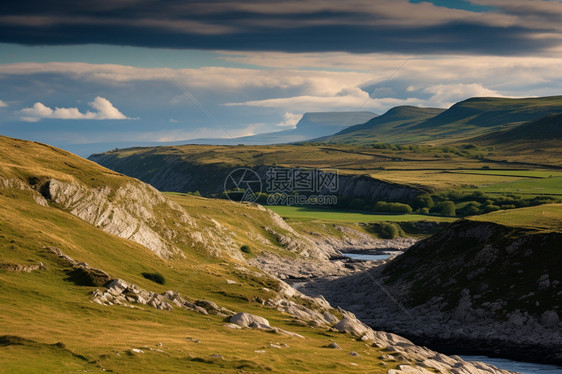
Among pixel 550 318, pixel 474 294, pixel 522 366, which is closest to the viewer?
pixel 522 366

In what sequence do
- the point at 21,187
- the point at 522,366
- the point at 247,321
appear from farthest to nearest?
the point at 21,187
the point at 522,366
the point at 247,321

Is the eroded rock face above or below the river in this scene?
above

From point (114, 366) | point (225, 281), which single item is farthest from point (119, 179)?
point (114, 366)

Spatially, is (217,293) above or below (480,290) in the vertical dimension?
above

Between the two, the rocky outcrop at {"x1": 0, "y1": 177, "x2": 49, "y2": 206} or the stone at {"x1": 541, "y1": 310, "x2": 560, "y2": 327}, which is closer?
the stone at {"x1": 541, "y1": 310, "x2": 560, "y2": 327}

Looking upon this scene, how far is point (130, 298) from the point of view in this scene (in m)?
78.1

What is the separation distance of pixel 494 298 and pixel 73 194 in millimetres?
82595

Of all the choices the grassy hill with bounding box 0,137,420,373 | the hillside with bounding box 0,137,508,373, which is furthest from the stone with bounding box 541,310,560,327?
the grassy hill with bounding box 0,137,420,373

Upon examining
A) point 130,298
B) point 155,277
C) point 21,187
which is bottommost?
point 155,277

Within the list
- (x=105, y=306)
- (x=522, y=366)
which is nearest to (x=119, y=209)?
(x=105, y=306)

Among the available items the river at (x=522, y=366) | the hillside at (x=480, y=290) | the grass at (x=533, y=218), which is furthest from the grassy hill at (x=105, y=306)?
the grass at (x=533, y=218)

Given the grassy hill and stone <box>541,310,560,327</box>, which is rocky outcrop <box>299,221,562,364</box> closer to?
stone <box>541,310,560,327</box>

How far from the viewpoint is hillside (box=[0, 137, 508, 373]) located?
2143 inches

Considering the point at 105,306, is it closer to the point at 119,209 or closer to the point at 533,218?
the point at 119,209
